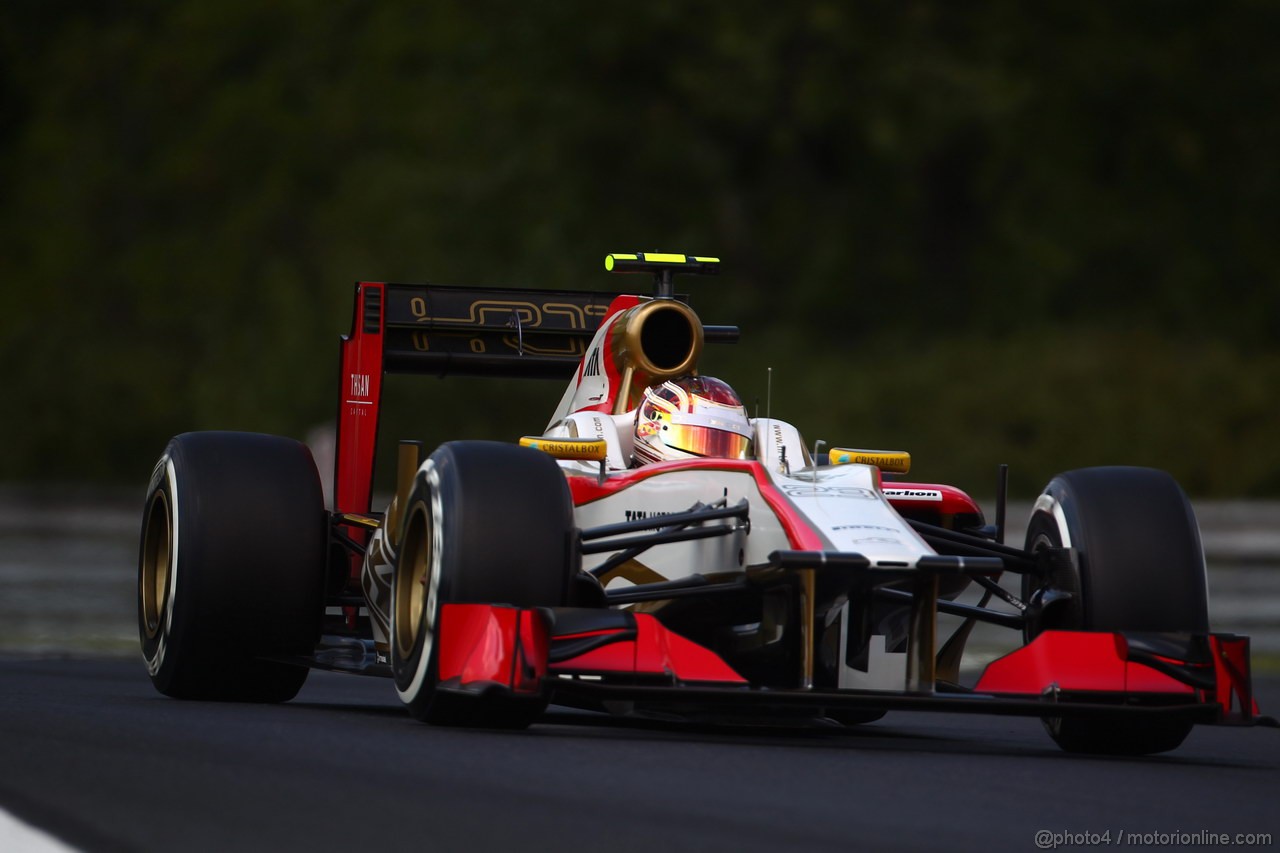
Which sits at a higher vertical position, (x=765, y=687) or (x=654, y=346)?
(x=654, y=346)

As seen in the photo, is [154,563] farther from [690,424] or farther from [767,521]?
[767,521]

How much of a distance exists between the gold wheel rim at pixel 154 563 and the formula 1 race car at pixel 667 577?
0.01m

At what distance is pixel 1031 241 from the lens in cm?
2781

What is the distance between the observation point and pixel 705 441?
8.37 m

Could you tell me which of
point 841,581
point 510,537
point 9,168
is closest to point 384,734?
point 510,537

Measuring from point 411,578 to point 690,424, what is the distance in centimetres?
134

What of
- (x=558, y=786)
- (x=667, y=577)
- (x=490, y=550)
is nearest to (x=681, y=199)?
(x=667, y=577)

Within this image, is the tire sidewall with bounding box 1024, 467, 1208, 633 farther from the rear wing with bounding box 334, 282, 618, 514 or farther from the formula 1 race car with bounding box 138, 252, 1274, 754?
the rear wing with bounding box 334, 282, 618, 514

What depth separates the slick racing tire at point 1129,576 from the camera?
7.51 meters

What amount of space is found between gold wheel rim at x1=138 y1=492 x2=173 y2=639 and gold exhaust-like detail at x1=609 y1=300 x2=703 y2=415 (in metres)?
2.06

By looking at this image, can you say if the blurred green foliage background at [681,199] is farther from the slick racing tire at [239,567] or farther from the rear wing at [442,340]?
the slick racing tire at [239,567]

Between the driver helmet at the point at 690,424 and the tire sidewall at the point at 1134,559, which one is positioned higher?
the driver helmet at the point at 690,424

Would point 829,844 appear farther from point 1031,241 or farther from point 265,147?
point 265,147

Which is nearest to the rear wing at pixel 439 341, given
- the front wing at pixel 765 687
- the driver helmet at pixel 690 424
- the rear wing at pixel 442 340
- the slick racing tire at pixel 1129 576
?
the rear wing at pixel 442 340
